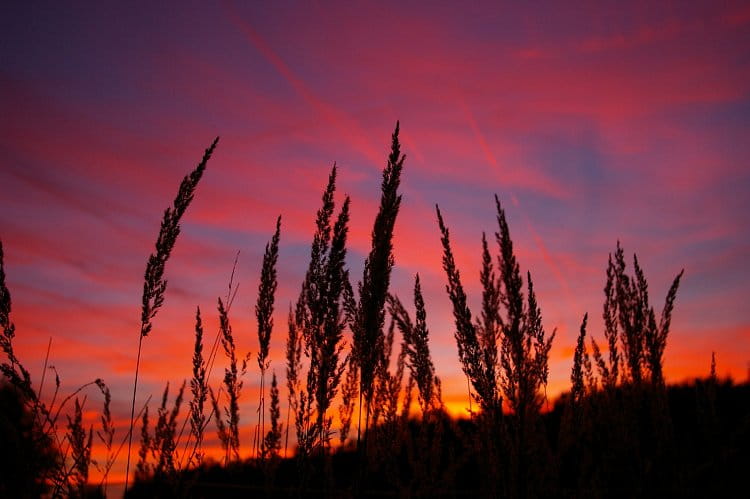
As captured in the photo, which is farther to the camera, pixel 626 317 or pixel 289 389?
pixel 289 389

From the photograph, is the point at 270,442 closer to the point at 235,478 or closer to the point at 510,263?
the point at 235,478

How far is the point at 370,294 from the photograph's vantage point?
3.28 metres

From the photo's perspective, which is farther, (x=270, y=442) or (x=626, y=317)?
(x=270, y=442)

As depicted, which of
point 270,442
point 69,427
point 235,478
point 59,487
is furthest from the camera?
point 235,478

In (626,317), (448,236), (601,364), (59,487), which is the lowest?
(59,487)

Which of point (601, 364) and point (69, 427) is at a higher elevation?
point (601, 364)

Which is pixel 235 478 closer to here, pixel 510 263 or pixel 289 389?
pixel 289 389

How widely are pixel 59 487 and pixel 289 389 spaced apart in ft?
7.65

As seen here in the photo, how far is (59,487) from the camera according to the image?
3.20 m

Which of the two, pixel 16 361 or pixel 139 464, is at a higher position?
pixel 16 361

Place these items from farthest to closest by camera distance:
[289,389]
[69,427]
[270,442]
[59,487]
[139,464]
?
[289,389]
[139,464]
[270,442]
[69,427]
[59,487]

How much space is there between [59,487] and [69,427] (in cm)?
40

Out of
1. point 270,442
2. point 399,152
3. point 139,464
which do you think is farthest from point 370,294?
point 139,464

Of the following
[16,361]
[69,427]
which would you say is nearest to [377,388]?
[69,427]
